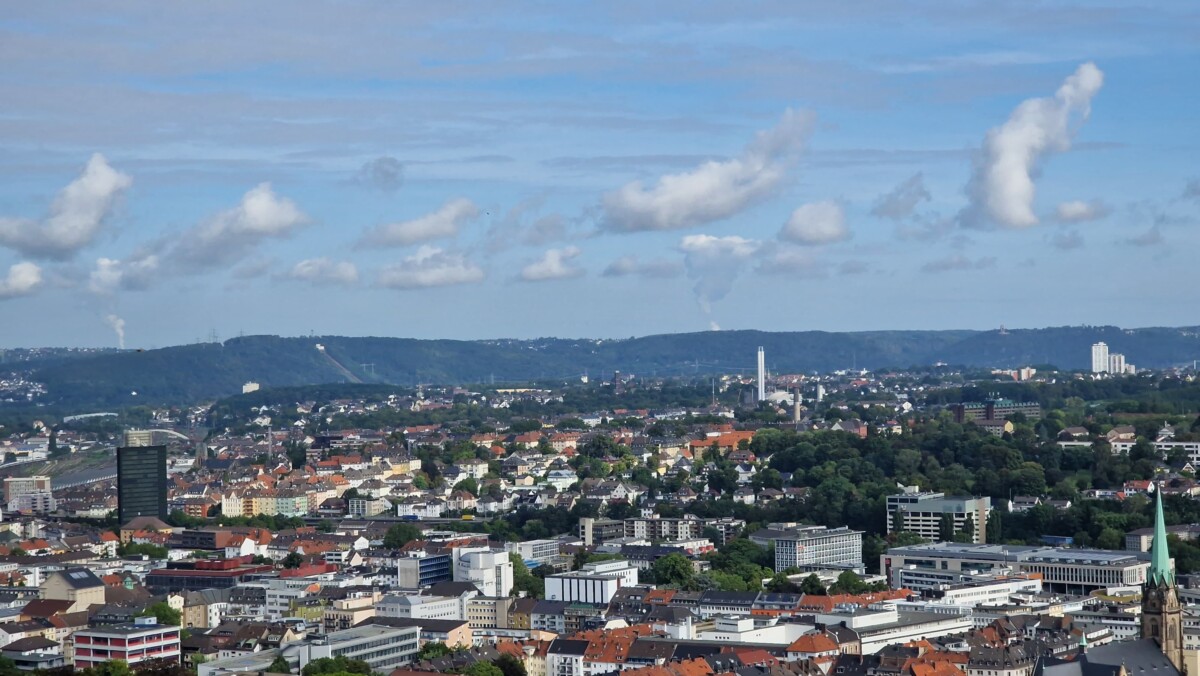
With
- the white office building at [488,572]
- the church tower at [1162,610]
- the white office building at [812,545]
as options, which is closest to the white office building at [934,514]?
the white office building at [812,545]

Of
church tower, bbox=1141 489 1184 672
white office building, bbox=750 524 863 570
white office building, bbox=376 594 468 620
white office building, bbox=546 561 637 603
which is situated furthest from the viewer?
white office building, bbox=750 524 863 570

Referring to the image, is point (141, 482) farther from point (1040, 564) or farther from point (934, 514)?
Answer: point (1040, 564)

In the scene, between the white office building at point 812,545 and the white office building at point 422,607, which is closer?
the white office building at point 422,607

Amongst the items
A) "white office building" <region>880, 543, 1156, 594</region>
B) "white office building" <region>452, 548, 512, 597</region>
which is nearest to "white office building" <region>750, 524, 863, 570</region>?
"white office building" <region>880, 543, 1156, 594</region>

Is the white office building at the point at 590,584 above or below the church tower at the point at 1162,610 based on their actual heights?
below

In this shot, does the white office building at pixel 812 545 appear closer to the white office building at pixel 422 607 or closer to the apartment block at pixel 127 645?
the white office building at pixel 422 607

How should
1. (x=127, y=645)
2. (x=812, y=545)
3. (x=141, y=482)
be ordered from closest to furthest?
(x=127, y=645) < (x=812, y=545) < (x=141, y=482)

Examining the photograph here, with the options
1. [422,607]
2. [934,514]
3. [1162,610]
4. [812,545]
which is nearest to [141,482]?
[812,545]

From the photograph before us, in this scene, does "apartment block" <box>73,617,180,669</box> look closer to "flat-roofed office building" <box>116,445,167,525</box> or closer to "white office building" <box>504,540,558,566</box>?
"white office building" <box>504,540,558,566</box>

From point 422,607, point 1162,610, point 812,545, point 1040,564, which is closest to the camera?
point 1162,610

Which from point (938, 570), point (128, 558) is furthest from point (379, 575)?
point (938, 570)

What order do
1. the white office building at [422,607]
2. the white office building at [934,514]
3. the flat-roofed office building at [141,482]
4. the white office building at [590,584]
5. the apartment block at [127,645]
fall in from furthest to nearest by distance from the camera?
the flat-roofed office building at [141,482] < the white office building at [934,514] < the white office building at [590,584] < the white office building at [422,607] < the apartment block at [127,645]

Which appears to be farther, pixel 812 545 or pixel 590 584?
pixel 812 545
